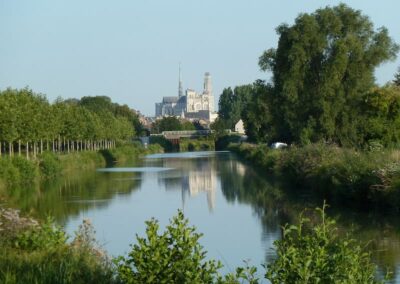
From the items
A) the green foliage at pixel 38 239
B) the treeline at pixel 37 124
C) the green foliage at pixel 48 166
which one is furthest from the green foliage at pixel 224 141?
the green foliage at pixel 38 239

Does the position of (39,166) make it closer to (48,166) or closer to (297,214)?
(48,166)

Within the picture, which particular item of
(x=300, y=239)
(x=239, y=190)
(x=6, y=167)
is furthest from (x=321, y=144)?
(x=300, y=239)

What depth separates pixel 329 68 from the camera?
42719 mm

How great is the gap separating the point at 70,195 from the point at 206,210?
850 centimetres

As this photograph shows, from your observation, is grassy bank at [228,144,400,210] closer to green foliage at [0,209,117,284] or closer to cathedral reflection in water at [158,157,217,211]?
cathedral reflection in water at [158,157,217,211]

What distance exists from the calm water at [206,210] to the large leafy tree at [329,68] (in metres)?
4.79

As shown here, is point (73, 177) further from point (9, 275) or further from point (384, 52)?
point (9, 275)

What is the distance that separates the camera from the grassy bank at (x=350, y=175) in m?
23.6

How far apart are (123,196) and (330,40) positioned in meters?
16.6

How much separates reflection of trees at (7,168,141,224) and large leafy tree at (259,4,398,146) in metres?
10.6

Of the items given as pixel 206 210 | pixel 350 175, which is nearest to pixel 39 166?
pixel 206 210

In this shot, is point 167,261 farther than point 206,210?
No

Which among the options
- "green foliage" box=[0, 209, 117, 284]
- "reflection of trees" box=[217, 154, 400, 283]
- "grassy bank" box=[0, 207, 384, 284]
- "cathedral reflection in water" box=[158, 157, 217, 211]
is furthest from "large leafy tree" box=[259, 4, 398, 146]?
"grassy bank" box=[0, 207, 384, 284]

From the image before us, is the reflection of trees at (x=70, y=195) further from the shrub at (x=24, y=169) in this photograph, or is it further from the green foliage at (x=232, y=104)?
the green foliage at (x=232, y=104)
